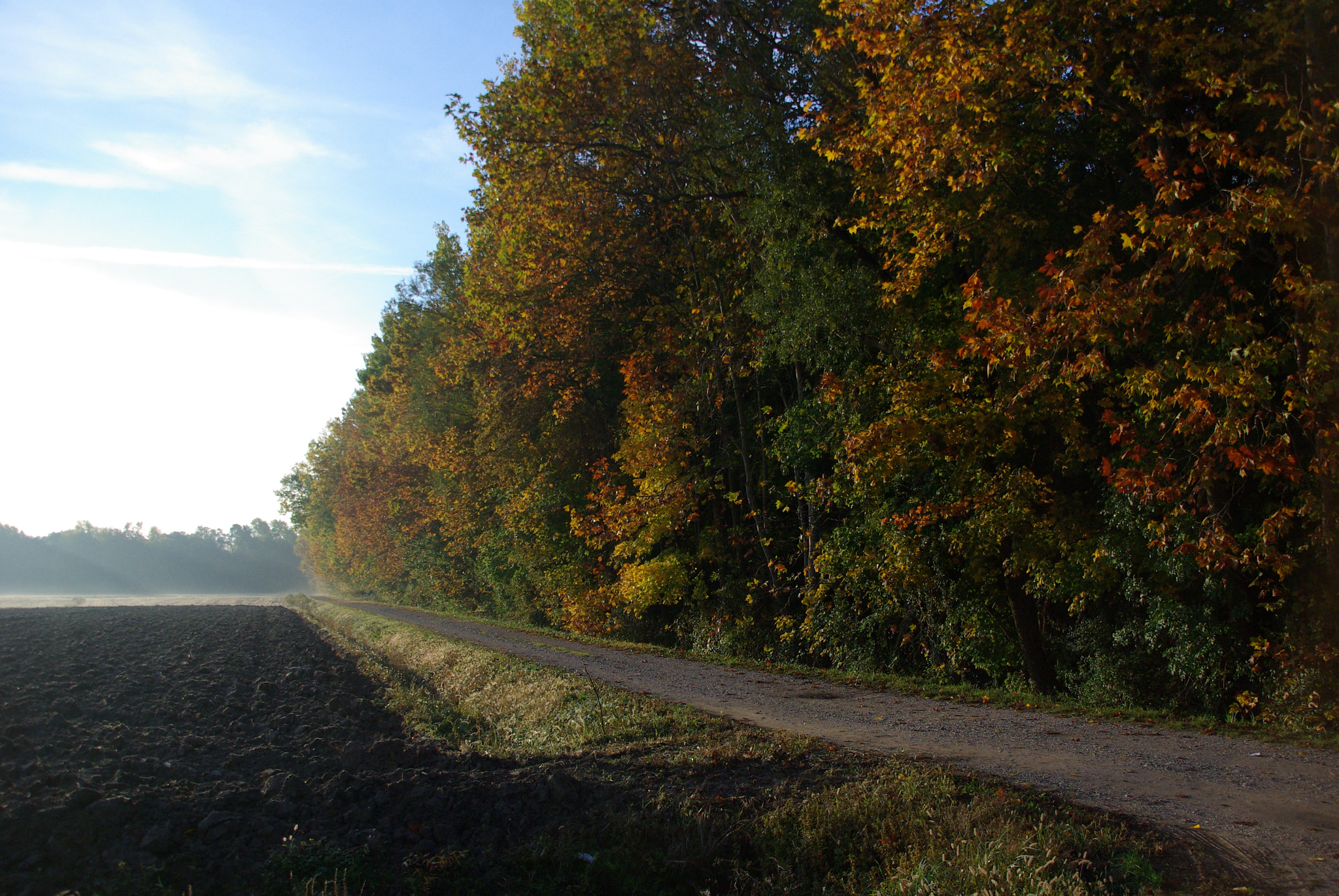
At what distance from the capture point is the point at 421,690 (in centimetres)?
1291

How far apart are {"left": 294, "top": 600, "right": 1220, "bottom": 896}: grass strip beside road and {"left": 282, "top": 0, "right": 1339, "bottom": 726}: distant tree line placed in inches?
179

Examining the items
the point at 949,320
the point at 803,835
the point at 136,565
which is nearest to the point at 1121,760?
the point at 803,835

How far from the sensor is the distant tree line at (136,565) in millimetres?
112750

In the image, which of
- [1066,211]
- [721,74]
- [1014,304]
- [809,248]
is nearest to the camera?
[1014,304]

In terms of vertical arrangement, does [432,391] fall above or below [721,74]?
below

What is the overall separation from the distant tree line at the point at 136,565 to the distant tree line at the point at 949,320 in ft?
380

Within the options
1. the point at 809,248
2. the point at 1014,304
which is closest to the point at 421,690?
the point at 809,248

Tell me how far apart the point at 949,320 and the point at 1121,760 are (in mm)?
6874

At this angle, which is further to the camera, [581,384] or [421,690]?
[581,384]

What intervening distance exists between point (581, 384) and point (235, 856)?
58.8ft

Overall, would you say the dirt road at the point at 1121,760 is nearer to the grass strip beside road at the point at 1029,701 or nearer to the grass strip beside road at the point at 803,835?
the grass strip beside road at the point at 1029,701

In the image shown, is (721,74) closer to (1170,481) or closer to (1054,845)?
(1170,481)

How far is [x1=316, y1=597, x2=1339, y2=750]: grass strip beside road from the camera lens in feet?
24.6

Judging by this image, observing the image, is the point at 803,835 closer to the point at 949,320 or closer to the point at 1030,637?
the point at 1030,637
